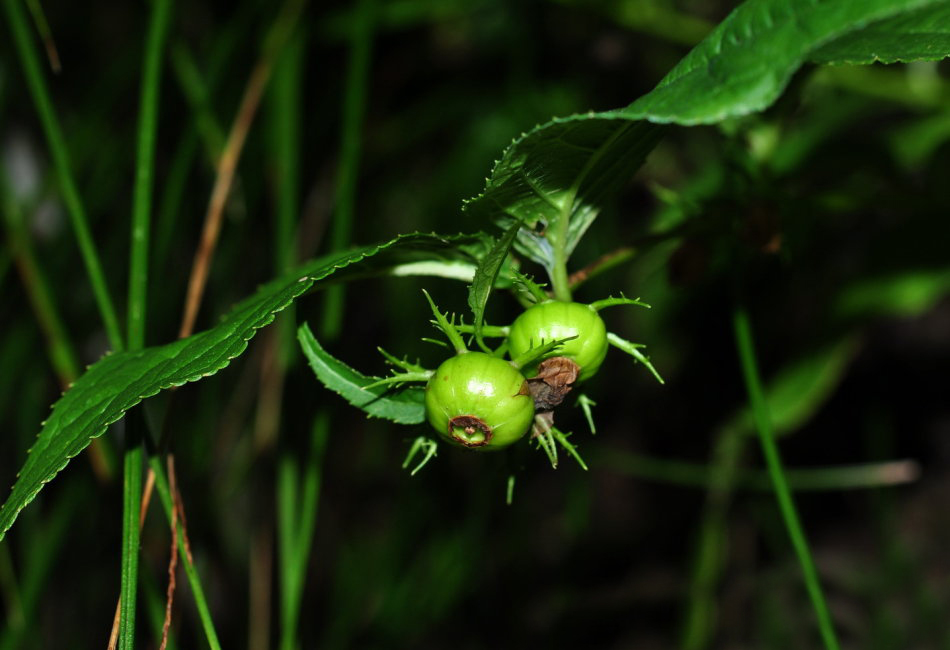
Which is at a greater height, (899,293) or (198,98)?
(198,98)

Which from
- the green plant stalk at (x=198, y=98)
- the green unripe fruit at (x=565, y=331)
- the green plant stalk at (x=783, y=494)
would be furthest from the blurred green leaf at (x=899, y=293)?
the green plant stalk at (x=198, y=98)

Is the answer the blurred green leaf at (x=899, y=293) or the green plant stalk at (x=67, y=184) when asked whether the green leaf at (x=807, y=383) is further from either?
the green plant stalk at (x=67, y=184)

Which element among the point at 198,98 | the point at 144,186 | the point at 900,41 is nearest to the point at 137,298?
the point at 144,186

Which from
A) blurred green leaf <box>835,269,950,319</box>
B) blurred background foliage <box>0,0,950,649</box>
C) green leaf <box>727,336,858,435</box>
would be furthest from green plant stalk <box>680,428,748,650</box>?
blurred green leaf <box>835,269,950,319</box>

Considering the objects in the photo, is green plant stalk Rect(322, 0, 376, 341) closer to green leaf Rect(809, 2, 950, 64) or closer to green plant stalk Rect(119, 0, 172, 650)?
green plant stalk Rect(119, 0, 172, 650)

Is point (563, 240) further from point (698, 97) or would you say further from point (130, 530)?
point (130, 530)

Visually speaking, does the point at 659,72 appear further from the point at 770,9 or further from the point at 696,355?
the point at 770,9
